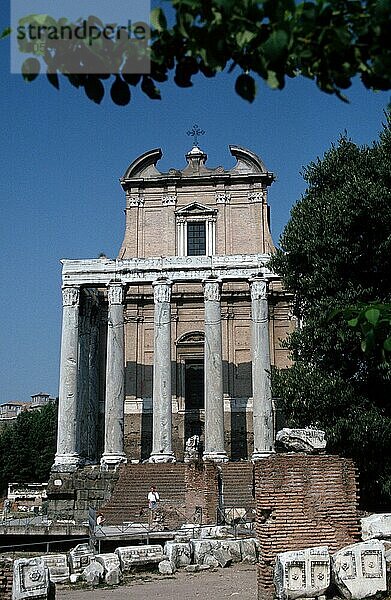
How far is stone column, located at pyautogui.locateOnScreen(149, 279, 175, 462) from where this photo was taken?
28.8 m

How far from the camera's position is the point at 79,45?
362cm

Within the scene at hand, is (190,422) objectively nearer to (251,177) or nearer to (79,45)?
(251,177)

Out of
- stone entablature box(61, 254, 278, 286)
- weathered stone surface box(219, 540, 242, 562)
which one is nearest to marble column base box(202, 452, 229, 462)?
stone entablature box(61, 254, 278, 286)

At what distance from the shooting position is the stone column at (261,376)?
28.9 m

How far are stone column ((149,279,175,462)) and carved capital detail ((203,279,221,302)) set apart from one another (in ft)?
5.25

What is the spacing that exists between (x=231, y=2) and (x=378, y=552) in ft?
28.3

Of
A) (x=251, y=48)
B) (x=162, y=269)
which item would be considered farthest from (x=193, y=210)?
(x=251, y=48)

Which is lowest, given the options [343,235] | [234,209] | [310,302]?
[310,302]

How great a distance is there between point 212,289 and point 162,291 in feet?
6.91

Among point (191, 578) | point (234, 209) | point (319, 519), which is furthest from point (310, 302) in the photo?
point (234, 209)

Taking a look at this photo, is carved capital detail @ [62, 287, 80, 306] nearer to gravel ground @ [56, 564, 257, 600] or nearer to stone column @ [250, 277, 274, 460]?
stone column @ [250, 277, 274, 460]

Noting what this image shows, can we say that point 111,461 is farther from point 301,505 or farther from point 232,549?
point 301,505

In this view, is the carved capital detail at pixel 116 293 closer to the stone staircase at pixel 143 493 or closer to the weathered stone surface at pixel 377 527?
the stone staircase at pixel 143 493

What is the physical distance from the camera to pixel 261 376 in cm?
2945
